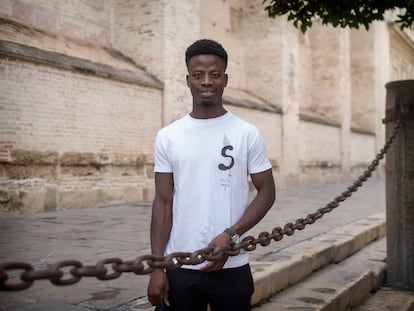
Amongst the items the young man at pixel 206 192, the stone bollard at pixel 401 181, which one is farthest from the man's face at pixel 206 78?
Answer: the stone bollard at pixel 401 181

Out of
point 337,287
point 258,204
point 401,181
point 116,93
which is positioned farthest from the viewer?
point 116,93

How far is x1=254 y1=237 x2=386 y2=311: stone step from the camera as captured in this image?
3.47m

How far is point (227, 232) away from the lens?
69.7 inches

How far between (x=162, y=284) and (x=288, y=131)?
14.1 meters

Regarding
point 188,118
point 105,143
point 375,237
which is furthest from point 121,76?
point 188,118

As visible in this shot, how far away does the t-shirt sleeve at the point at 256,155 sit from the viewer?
1.86 meters

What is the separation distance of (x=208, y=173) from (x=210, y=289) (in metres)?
0.44

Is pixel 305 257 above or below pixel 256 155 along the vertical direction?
below

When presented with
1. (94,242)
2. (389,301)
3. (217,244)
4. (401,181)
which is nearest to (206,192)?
(217,244)

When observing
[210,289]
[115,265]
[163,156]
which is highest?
[163,156]

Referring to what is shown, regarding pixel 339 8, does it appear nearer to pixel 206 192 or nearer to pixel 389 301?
pixel 389 301

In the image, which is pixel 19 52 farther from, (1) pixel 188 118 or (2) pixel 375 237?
(1) pixel 188 118

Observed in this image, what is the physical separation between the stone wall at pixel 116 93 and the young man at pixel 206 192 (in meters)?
6.12

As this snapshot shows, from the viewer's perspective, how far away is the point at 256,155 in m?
1.87
